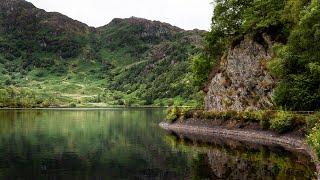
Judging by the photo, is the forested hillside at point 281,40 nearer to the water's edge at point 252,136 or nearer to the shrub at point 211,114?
the water's edge at point 252,136

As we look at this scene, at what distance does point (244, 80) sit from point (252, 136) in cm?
2360

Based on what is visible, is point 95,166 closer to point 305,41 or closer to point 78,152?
point 78,152

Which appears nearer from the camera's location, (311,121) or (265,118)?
(311,121)

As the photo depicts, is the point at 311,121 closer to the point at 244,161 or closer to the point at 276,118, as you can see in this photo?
the point at 276,118

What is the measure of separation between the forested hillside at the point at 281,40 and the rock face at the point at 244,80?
2.14 meters

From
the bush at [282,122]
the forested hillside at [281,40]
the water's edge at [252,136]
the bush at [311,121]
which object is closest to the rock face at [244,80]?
the forested hillside at [281,40]

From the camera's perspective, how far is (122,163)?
6075 centimetres

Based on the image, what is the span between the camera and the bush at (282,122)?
261 ft

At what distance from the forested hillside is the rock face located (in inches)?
84.2

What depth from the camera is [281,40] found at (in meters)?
106

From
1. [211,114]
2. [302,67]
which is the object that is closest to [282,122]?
[302,67]

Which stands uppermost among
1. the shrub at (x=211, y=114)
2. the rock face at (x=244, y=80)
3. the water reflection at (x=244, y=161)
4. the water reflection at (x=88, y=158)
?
the rock face at (x=244, y=80)

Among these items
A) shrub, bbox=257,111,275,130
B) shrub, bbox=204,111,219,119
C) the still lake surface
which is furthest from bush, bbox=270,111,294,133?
shrub, bbox=204,111,219,119

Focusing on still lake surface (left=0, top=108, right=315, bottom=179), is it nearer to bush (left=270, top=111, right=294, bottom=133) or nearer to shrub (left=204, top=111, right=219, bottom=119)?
bush (left=270, top=111, right=294, bottom=133)
